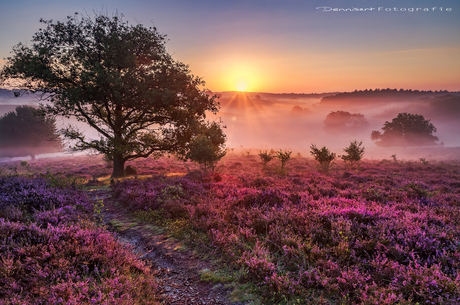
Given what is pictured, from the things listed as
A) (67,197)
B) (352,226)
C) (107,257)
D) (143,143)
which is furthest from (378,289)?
(143,143)

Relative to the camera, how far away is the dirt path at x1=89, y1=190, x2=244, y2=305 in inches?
160

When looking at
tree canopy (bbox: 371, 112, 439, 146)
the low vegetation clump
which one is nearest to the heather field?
the low vegetation clump

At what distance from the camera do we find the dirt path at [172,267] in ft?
13.4

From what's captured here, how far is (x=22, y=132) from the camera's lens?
5134cm

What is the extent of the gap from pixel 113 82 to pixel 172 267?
51.5 feet

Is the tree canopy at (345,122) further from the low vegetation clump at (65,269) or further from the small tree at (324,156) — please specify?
the low vegetation clump at (65,269)

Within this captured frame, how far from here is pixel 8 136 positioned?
5006 centimetres

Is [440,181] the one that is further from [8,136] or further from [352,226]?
[8,136]

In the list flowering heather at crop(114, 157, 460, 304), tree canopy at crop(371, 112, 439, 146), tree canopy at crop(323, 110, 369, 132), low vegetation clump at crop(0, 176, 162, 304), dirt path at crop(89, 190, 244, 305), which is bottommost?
dirt path at crop(89, 190, 244, 305)

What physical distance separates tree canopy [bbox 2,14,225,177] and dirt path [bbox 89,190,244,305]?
12.7m

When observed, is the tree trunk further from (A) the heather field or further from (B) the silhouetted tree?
(B) the silhouetted tree

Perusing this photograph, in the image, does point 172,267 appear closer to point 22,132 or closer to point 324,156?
point 324,156

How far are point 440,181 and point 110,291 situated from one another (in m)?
20.7

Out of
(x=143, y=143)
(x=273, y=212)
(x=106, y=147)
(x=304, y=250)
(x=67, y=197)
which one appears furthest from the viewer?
(x=143, y=143)
